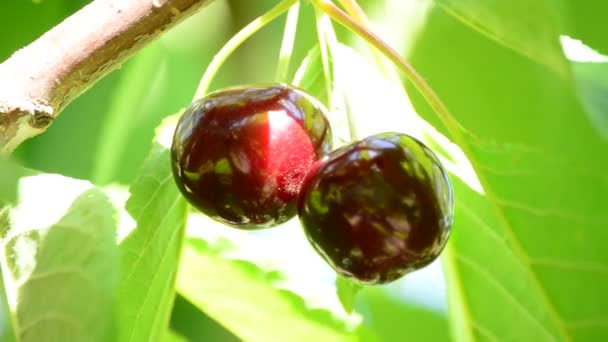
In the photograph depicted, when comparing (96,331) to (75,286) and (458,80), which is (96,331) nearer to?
(75,286)

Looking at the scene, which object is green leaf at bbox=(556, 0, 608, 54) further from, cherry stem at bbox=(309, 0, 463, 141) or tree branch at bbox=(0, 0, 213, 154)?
tree branch at bbox=(0, 0, 213, 154)

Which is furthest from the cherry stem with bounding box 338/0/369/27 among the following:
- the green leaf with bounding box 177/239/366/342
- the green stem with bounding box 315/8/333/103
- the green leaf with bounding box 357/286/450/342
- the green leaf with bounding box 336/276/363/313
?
the green leaf with bounding box 357/286/450/342

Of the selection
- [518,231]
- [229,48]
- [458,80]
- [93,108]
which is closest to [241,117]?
[229,48]

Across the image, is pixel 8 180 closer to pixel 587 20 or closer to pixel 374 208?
pixel 374 208

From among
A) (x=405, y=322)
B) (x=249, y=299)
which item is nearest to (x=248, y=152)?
(x=249, y=299)

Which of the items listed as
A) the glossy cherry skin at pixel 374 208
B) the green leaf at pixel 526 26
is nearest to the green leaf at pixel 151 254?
the glossy cherry skin at pixel 374 208

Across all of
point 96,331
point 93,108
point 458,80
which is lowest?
point 93,108

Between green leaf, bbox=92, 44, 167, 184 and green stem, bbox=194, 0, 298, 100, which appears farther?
green leaf, bbox=92, 44, 167, 184
